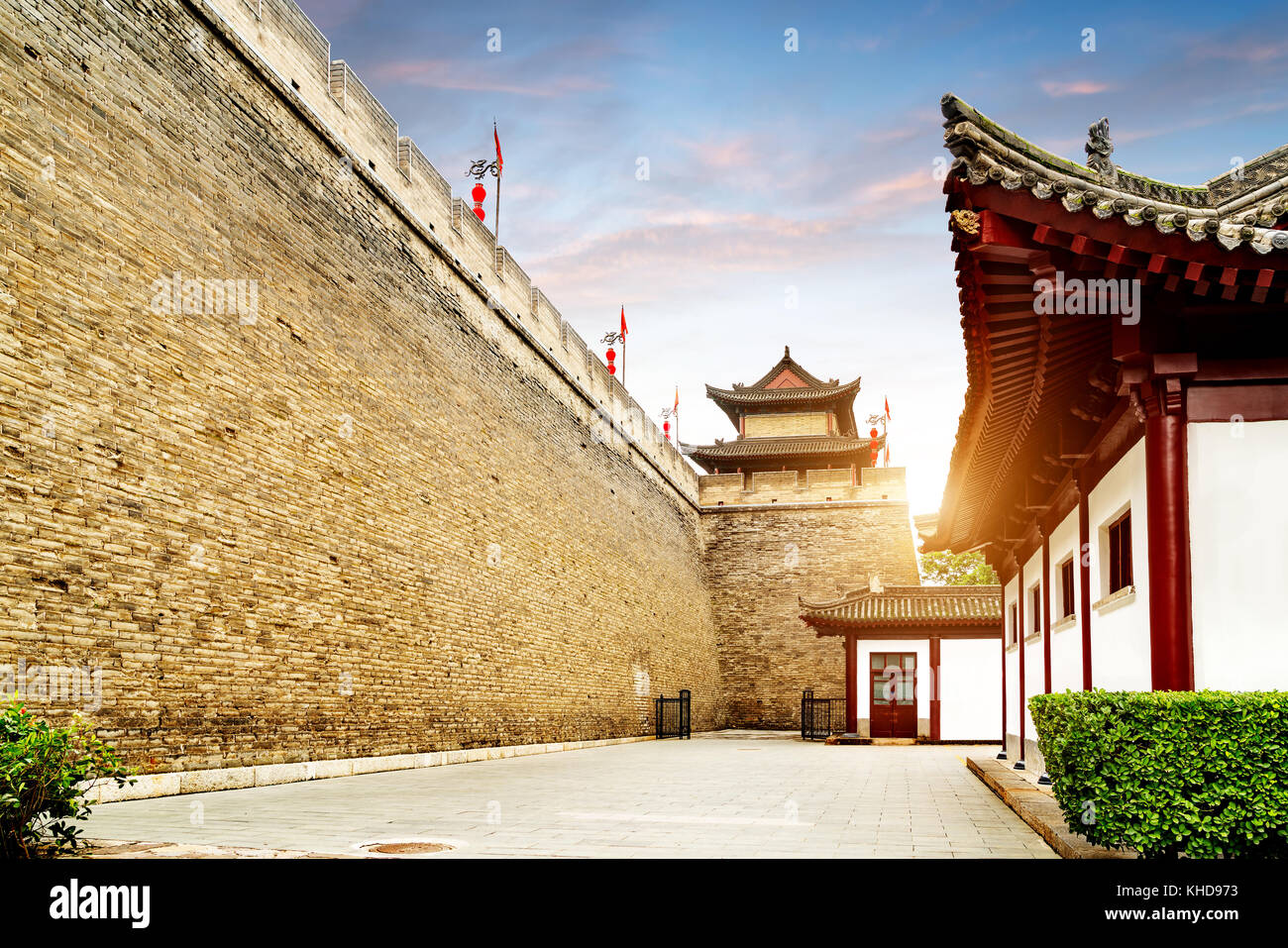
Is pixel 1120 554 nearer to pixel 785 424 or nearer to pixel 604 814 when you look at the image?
pixel 604 814

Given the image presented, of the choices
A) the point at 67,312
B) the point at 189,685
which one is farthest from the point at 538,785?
the point at 67,312

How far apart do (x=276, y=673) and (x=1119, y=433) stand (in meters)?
6.96

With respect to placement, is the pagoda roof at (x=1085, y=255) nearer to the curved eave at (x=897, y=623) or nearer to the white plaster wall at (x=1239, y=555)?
the white plaster wall at (x=1239, y=555)

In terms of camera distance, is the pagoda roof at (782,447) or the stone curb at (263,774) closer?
the stone curb at (263,774)

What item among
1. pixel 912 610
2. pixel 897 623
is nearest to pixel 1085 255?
pixel 897 623

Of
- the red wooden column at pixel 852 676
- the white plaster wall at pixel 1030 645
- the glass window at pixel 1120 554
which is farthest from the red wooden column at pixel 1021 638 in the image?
the red wooden column at pixel 852 676

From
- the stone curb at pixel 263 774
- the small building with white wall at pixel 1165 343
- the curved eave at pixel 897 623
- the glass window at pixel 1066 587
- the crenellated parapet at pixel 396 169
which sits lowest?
the stone curb at pixel 263 774

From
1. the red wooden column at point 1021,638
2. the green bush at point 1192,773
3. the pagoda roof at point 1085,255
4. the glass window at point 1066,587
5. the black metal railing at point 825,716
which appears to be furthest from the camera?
the black metal railing at point 825,716

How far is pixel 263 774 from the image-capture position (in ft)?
28.5

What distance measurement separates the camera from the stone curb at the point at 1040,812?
4.70 meters

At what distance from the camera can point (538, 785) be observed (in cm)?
948

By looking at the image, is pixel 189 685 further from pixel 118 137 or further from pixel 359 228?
pixel 359 228

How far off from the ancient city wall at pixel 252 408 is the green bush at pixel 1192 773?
612 centimetres

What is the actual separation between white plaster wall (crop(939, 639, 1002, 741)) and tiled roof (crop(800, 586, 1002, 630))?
0.59 metres
